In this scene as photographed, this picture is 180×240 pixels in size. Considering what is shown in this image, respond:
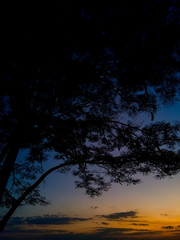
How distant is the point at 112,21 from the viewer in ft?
14.4

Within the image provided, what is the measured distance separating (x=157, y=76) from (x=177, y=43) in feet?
2.87

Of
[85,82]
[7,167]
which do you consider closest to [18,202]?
[7,167]

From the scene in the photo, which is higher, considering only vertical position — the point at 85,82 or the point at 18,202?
the point at 85,82

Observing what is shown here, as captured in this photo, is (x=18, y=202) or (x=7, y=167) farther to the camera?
(x=18, y=202)

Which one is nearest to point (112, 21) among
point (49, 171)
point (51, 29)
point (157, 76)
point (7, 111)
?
point (51, 29)

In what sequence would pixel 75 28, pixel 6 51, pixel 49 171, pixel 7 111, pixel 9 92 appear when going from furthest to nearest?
1. pixel 49 171
2. pixel 7 111
3. pixel 9 92
4. pixel 75 28
5. pixel 6 51

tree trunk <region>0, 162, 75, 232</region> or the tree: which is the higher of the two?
the tree

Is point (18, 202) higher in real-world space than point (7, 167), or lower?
lower

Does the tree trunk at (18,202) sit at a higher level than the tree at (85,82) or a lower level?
lower

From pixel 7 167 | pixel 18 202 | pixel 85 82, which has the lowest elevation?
pixel 18 202

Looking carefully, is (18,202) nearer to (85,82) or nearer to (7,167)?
(7,167)

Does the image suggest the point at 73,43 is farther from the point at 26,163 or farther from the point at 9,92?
the point at 26,163

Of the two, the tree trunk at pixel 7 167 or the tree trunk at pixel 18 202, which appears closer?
the tree trunk at pixel 7 167

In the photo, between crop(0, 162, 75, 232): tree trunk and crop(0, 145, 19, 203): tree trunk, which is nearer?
crop(0, 145, 19, 203): tree trunk
